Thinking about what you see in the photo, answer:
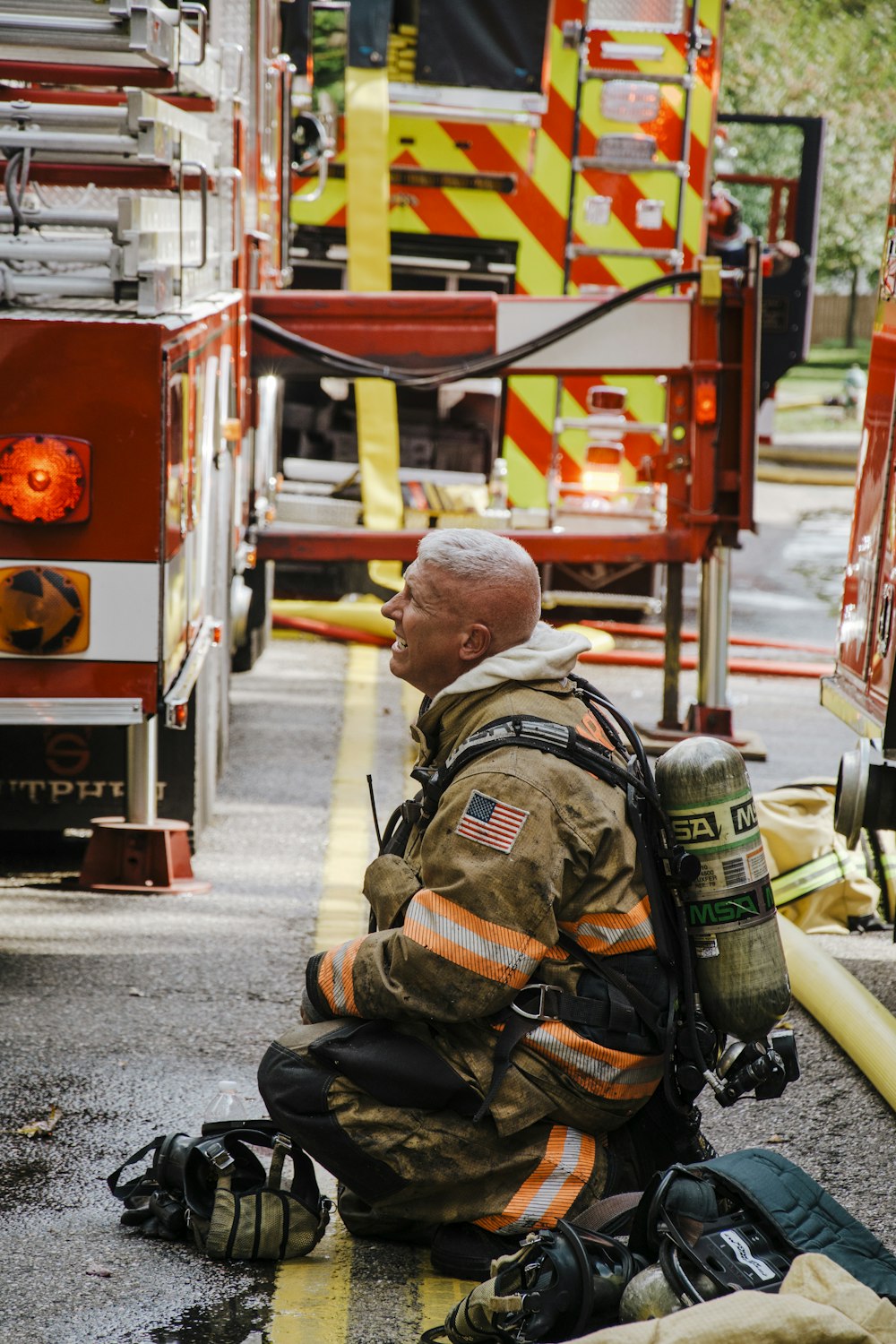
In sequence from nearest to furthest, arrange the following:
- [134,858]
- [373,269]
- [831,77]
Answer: [134,858] → [373,269] → [831,77]

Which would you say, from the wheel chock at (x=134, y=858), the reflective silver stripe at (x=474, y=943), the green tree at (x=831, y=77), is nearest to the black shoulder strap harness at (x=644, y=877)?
the reflective silver stripe at (x=474, y=943)

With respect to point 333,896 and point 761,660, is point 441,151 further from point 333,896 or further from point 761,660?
point 333,896

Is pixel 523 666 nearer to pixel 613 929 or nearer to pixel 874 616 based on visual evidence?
pixel 613 929

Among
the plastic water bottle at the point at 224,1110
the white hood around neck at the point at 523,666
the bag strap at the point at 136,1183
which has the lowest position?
the bag strap at the point at 136,1183

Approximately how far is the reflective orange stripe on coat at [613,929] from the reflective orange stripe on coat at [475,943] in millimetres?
130

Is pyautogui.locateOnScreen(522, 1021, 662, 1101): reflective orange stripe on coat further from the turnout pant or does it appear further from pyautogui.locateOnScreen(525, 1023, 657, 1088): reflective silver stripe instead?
the turnout pant

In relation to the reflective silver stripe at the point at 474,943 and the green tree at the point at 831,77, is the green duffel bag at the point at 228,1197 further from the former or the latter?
the green tree at the point at 831,77

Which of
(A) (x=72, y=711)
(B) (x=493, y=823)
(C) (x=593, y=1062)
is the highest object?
(B) (x=493, y=823)

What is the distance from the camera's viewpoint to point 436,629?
3.00 meters

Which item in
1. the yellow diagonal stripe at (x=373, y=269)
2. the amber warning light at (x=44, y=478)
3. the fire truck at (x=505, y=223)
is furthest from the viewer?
the yellow diagonal stripe at (x=373, y=269)

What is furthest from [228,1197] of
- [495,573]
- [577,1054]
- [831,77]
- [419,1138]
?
[831,77]

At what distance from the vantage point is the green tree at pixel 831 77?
98.7ft

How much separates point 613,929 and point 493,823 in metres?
0.29

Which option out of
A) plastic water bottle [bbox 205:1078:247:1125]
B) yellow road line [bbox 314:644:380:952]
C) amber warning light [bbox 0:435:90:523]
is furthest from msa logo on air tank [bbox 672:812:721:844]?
yellow road line [bbox 314:644:380:952]
